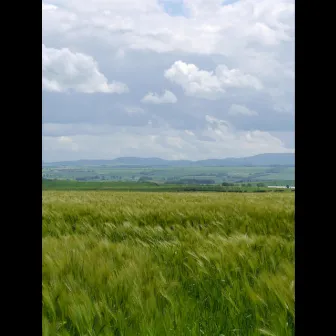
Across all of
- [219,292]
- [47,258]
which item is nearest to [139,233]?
[47,258]
